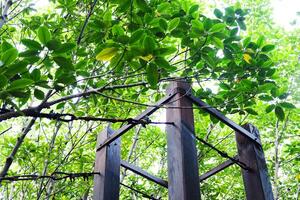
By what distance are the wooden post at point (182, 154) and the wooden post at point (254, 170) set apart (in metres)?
0.69

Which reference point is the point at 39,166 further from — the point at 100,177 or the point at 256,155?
the point at 256,155

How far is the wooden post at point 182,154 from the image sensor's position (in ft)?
3.74

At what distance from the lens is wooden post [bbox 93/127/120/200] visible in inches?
63.4

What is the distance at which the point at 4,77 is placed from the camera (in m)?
0.71

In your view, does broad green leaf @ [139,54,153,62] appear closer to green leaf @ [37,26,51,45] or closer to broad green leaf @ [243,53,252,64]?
green leaf @ [37,26,51,45]

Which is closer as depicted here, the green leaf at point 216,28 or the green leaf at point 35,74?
the green leaf at point 35,74

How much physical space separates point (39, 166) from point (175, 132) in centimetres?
278

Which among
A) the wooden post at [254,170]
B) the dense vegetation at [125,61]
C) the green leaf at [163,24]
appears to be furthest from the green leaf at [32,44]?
the wooden post at [254,170]

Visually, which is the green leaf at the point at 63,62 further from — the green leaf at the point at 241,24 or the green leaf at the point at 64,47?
the green leaf at the point at 241,24

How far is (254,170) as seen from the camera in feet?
5.84

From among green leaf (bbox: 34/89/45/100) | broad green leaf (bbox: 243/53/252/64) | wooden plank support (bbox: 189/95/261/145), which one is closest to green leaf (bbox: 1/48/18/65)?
green leaf (bbox: 34/89/45/100)

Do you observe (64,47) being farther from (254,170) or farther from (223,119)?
(254,170)

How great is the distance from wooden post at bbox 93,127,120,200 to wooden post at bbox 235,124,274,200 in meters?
0.83

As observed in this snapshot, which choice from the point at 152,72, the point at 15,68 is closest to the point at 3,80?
the point at 15,68
